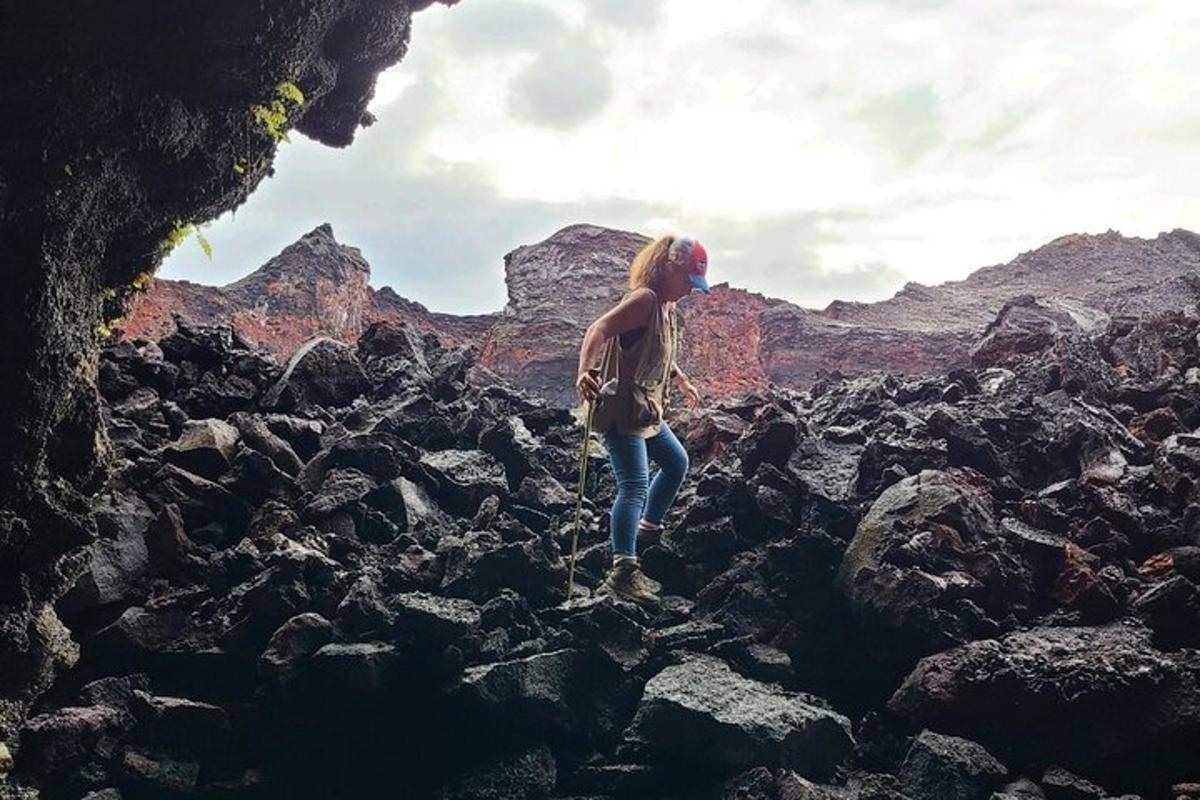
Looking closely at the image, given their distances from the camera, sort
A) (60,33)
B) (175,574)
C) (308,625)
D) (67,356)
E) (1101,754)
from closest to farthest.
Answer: (60,33) < (67,356) < (1101,754) < (308,625) < (175,574)

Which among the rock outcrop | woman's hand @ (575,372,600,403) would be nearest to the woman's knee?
woman's hand @ (575,372,600,403)

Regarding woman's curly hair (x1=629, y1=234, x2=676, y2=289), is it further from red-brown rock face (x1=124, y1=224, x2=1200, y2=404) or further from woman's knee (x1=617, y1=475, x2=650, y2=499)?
red-brown rock face (x1=124, y1=224, x2=1200, y2=404)

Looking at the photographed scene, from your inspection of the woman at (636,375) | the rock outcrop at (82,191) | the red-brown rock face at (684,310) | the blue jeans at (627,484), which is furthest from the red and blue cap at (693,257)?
the red-brown rock face at (684,310)

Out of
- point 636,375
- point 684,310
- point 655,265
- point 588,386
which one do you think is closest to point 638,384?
point 636,375

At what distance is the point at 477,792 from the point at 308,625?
1.30 metres

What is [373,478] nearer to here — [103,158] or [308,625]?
[308,625]

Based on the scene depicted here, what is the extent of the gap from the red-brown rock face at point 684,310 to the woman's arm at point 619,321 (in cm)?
2004

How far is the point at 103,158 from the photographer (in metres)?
3.64

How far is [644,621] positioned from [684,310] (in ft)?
81.5

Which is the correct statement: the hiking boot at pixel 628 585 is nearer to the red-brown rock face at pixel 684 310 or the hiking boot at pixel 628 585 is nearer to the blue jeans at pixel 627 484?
the blue jeans at pixel 627 484

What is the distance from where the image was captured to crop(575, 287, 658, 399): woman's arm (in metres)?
5.46

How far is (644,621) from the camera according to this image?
17.4 ft

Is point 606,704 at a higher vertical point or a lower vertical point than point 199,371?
lower

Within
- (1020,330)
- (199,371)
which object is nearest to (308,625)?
(199,371)
